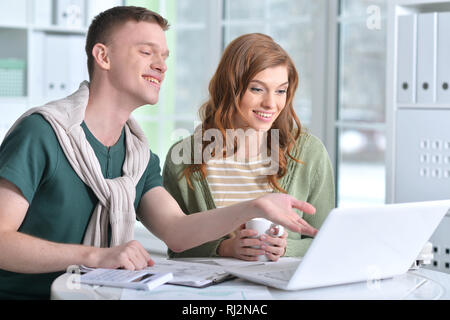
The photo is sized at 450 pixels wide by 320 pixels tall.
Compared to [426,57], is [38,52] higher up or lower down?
higher up

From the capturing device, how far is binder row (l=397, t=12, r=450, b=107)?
7.12ft

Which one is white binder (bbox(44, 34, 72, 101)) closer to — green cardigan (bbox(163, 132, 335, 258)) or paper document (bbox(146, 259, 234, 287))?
green cardigan (bbox(163, 132, 335, 258))

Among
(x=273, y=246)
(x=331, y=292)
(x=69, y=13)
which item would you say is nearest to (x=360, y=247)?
(x=331, y=292)

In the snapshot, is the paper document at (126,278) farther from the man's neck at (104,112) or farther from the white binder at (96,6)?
the white binder at (96,6)

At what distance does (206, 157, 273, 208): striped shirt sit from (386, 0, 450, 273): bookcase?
0.60 m

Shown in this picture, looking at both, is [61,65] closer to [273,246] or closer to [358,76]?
[358,76]

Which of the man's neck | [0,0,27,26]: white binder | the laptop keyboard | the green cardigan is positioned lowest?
the laptop keyboard

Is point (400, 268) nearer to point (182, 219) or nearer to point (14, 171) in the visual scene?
point (182, 219)

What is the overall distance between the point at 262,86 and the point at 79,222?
723 mm

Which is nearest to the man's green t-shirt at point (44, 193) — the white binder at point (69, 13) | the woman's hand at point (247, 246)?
the woman's hand at point (247, 246)

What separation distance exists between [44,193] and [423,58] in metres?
1.42

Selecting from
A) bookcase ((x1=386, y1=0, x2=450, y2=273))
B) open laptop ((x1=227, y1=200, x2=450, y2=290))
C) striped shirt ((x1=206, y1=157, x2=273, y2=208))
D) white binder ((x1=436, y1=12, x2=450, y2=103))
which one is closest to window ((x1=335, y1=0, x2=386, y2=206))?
bookcase ((x1=386, y1=0, x2=450, y2=273))

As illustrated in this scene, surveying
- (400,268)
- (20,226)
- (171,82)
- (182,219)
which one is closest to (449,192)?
(400,268)

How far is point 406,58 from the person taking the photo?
88.9 inches
